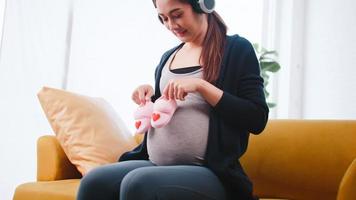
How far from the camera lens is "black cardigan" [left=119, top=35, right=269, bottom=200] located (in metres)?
0.98

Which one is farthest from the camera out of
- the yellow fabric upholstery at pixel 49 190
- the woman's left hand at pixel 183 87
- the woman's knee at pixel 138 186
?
the yellow fabric upholstery at pixel 49 190

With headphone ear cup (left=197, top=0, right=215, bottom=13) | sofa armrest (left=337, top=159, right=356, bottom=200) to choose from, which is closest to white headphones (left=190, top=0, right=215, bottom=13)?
headphone ear cup (left=197, top=0, right=215, bottom=13)

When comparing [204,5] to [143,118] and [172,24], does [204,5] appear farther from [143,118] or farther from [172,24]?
[143,118]

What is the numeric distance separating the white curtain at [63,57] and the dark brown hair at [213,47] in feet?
3.72

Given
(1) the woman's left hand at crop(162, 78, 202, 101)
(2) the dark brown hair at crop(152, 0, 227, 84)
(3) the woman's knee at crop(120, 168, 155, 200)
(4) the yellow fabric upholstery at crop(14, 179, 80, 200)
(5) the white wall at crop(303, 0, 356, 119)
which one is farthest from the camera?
(5) the white wall at crop(303, 0, 356, 119)

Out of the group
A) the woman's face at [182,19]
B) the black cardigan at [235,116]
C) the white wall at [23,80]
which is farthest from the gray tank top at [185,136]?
the white wall at [23,80]

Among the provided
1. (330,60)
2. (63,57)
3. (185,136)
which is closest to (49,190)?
(185,136)

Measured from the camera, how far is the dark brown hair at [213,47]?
3.50 ft

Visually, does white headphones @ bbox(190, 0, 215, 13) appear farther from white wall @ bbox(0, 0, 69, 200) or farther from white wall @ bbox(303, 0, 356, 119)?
white wall @ bbox(303, 0, 356, 119)

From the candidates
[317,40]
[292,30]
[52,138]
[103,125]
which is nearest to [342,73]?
[317,40]

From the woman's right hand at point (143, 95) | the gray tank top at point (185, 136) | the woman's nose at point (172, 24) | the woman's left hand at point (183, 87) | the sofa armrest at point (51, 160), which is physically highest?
the woman's nose at point (172, 24)

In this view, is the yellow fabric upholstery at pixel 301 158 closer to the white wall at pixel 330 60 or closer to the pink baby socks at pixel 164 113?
the pink baby socks at pixel 164 113

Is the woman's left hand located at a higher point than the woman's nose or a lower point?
lower

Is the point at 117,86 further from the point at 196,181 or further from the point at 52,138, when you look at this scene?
the point at 196,181
